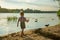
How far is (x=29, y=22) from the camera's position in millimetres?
1367

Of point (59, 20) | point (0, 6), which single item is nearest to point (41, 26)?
point (59, 20)

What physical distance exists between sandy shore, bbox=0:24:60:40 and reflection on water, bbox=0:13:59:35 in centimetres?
4

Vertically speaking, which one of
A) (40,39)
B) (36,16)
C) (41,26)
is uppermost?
(36,16)

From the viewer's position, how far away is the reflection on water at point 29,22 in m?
1.31

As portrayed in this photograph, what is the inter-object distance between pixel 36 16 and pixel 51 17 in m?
0.17

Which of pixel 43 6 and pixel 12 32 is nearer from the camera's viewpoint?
pixel 12 32

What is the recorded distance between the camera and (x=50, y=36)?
137 centimetres

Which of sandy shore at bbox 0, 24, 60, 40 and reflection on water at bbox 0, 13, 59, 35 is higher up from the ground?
reflection on water at bbox 0, 13, 59, 35

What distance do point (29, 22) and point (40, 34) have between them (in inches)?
6.5

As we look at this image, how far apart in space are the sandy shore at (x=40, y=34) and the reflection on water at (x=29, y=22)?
4 centimetres

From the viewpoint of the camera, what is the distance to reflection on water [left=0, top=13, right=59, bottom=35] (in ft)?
4.30

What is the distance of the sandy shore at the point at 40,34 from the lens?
1318mm

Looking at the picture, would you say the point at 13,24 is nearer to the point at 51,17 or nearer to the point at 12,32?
the point at 12,32

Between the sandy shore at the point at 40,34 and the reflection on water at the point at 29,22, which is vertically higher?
the reflection on water at the point at 29,22
